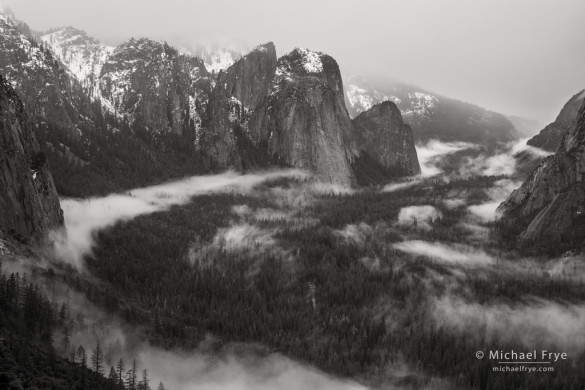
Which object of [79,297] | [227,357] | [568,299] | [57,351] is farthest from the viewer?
[568,299]

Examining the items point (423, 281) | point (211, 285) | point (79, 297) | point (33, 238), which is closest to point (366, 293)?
point (423, 281)

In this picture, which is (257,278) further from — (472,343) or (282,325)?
(472,343)

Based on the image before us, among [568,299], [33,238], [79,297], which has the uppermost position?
[33,238]

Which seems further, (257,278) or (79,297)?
(257,278)

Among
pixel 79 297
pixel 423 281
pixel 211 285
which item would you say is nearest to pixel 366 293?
pixel 423 281

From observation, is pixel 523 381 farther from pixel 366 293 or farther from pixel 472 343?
pixel 366 293

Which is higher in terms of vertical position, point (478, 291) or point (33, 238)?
point (33, 238)

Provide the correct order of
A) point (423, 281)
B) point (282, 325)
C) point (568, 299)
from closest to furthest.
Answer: point (282, 325) → point (568, 299) → point (423, 281)
